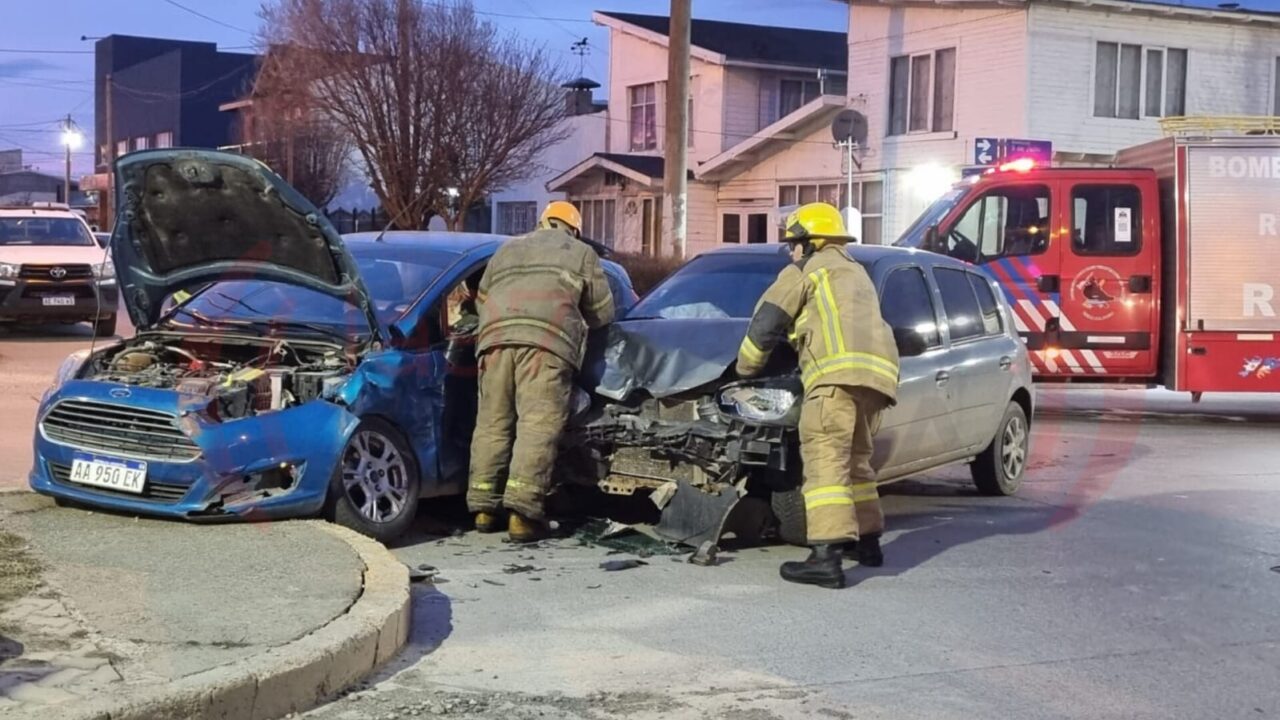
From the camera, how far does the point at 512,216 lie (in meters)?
42.2

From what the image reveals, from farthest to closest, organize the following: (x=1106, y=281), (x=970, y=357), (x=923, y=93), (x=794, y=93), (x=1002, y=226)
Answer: (x=794, y=93), (x=923, y=93), (x=1002, y=226), (x=1106, y=281), (x=970, y=357)

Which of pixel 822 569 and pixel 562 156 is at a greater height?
pixel 562 156

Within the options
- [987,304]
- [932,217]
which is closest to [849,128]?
[932,217]

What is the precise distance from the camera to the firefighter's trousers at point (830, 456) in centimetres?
675

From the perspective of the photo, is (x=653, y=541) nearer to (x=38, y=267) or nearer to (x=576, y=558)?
(x=576, y=558)

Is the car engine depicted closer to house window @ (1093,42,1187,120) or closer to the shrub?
the shrub

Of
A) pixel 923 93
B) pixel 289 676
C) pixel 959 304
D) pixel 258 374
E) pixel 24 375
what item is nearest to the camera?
pixel 289 676

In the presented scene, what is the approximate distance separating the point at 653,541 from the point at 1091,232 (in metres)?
7.24

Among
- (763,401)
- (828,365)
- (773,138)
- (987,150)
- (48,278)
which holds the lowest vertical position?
(763,401)

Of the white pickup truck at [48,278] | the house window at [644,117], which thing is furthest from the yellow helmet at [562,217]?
the house window at [644,117]

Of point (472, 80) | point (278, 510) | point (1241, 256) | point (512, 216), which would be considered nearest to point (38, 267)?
point (472, 80)

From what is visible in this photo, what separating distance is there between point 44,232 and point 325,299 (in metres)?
13.3

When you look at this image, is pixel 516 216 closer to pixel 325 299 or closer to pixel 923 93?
pixel 923 93

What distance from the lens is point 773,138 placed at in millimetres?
30453
